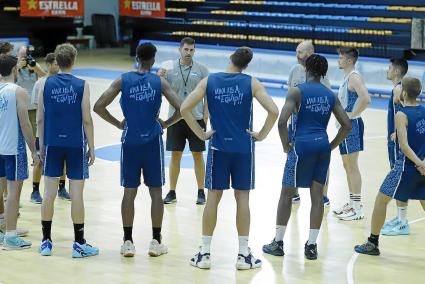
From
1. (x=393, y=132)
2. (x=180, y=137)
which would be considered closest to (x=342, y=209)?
(x=393, y=132)

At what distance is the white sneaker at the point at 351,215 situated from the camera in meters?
9.73

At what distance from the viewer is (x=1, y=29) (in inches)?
1176

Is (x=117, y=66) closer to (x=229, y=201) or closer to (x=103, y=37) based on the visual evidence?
(x=103, y=37)

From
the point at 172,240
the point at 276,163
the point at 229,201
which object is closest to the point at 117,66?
the point at 276,163

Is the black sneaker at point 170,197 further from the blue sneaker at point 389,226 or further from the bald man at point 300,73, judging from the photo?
the blue sneaker at point 389,226

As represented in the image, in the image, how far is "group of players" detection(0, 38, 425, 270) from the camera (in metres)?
7.73

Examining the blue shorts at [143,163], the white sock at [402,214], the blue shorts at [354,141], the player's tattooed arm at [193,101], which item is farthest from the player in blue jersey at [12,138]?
the white sock at [402,214]

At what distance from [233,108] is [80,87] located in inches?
→ 56.6

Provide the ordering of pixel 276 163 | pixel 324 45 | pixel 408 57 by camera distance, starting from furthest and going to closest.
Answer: pixel 324 45 → pixel 408 57 → pixel 276 163

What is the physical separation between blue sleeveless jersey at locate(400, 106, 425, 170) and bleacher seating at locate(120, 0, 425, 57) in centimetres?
1627

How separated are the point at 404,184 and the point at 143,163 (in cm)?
245

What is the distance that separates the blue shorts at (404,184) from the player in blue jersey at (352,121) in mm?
1386

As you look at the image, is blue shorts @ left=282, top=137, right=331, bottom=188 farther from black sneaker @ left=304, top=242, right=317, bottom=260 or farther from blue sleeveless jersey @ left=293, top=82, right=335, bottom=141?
black sneaker @ left=304, top=242, right=317, bottom=260

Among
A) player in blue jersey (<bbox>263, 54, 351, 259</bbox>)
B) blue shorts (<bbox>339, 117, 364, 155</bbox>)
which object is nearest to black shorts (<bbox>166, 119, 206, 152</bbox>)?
blue shorts (<bbox>339, 117, 364, 155</bbox>)
